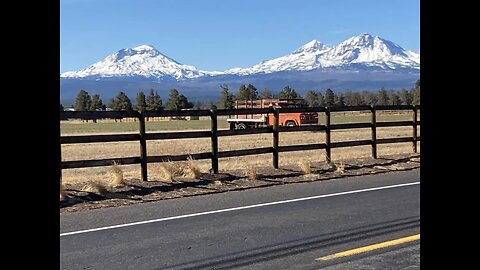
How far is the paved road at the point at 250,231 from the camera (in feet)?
18.5

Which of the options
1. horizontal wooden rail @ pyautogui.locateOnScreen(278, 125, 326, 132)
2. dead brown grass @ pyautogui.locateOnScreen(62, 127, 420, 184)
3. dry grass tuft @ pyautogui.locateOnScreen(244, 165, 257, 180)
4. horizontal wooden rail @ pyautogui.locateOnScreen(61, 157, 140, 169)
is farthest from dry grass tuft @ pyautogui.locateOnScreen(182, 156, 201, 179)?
horizontal wooden rail @ pyautogui.locateOnScreen(278, 125, 326, 132)

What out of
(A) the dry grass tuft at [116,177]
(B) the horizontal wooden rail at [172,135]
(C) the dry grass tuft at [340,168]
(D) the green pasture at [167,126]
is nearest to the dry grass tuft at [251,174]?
(B) the horizontal wooden rail at [172,135]

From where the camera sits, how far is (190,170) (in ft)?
38.6

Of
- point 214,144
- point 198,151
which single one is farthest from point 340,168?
point 198,151

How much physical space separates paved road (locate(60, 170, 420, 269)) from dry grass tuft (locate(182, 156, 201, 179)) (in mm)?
1539

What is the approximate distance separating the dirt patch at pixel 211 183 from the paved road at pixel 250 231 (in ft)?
1.99

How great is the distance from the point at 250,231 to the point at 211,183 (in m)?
4.41

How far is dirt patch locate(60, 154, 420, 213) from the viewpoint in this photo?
9734 millimetres

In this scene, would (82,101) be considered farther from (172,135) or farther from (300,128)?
(172,135)

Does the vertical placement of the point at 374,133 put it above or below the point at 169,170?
above

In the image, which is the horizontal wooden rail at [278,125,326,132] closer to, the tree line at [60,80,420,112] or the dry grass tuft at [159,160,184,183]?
the dry grass tuft at [159,160,184,183]
